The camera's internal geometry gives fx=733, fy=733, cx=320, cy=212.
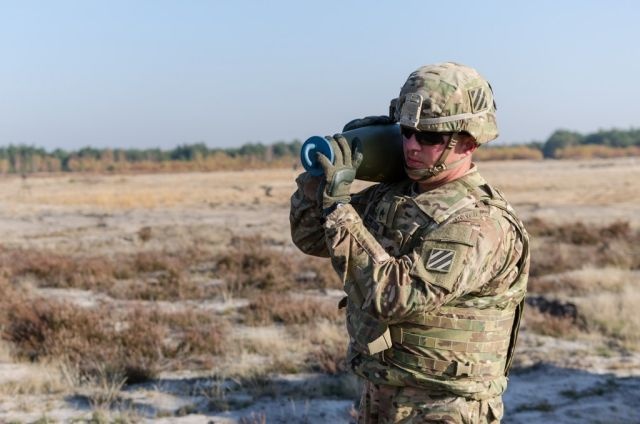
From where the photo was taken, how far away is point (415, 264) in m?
2.02

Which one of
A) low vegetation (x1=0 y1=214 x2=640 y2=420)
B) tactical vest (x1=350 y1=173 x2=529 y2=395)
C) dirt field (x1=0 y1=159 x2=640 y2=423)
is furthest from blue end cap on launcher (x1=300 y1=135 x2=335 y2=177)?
low vegetation (x1=0 y1=214 x2=640 y2=420)

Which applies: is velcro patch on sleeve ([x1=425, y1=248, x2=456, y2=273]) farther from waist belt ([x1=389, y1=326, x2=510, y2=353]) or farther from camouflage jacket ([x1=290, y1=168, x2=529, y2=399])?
waist belt ([x1=389, y1=326, x2=510, y2=353])

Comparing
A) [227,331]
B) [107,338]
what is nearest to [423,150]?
[107,338]

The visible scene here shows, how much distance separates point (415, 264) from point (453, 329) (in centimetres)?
35

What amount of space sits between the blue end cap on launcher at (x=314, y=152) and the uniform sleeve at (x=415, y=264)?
0.66ft

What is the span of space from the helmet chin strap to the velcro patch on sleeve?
32cm

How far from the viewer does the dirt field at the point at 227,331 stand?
565 centimetres

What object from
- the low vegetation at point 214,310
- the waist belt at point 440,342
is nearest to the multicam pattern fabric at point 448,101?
the waist belt at point 440,342

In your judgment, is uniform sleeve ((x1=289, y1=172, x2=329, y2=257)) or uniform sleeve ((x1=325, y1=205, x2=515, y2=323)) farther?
uniform sleeve ((x1=289, y1=172, x2=329, y2=257))

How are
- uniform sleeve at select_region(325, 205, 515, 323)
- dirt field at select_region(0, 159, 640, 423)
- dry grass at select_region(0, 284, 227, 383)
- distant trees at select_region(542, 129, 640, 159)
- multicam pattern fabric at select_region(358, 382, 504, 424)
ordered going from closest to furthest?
uniform sleeve at select_region(325, 205, 515, 323)
multicam pattern fabric at select_region(358, 382, 504, 424)
dirt field at select_region(0, 159, 640, 423)
dry grass at select_region(0, 284, 227, 383)
distant trees at select_region(542, 129, 640, 159)

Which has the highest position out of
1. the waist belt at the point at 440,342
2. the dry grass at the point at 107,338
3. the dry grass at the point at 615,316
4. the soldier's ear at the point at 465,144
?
the soldier's ear at the point at 465,144

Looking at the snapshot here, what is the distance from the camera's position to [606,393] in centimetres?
598

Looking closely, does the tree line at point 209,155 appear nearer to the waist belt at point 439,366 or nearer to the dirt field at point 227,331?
the dirt field at point 227,331

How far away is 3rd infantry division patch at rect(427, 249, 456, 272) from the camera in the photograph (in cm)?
201
